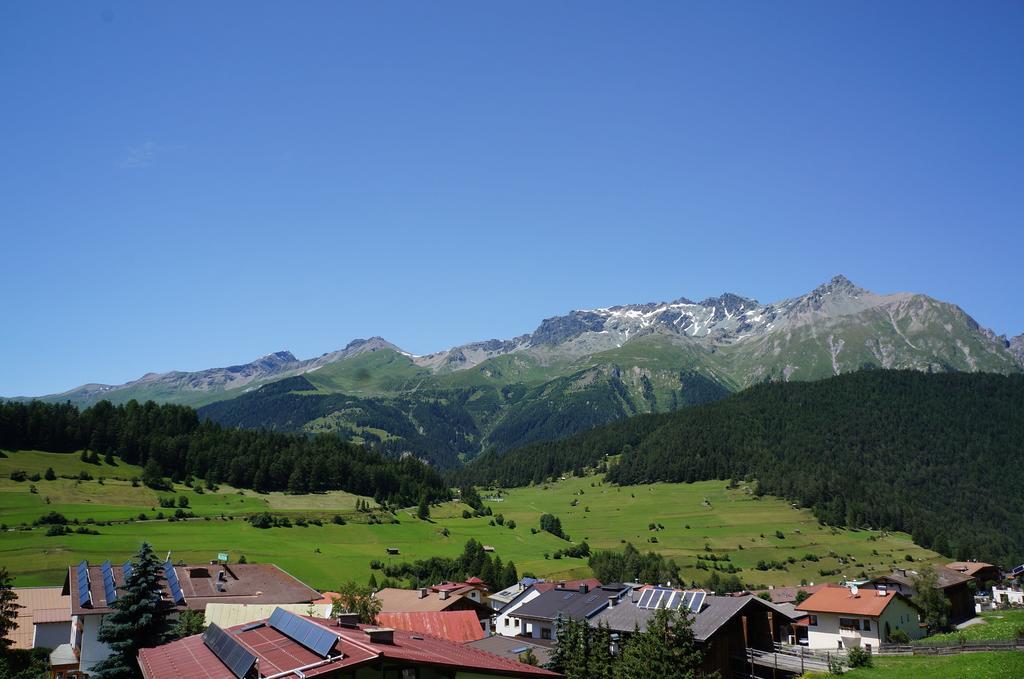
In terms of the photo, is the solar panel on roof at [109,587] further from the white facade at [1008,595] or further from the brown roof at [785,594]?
the white facade at [1008,595]

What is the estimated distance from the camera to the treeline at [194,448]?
15862 cm

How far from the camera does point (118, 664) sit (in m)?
38.9

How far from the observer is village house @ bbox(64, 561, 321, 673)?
166 ft

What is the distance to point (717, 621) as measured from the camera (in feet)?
175

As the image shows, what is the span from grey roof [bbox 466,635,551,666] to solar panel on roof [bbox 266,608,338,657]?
32894 mm

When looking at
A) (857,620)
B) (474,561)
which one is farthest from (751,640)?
(474,561)

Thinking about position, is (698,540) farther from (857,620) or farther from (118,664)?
(118,664)

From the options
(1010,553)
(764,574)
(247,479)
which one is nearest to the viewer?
(764,574)

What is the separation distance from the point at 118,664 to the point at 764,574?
5177 inches

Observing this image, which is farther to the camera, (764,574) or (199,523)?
(764,574)

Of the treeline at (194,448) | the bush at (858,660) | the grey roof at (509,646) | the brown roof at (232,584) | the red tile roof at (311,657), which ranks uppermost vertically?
the treeline at (194,448)

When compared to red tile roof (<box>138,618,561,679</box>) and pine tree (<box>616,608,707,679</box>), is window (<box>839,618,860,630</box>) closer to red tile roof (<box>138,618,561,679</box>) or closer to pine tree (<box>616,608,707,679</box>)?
pine tree (<box>616,608,707,679</box>)

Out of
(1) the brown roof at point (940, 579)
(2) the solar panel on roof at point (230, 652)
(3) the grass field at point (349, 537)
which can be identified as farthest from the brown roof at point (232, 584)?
(1) the brown roof at point (940, 579)

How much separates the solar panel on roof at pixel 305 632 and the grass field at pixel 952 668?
3064 cm
